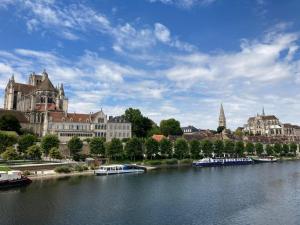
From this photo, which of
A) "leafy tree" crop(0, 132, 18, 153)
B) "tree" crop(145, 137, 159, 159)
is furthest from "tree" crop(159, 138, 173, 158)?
"leafy tree" crop(0, 132, 18, 153)

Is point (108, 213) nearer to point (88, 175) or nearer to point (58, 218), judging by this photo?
point (58, 218)

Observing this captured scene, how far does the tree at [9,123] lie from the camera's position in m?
111

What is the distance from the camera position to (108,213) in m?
40.0

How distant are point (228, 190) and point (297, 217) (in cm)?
1838

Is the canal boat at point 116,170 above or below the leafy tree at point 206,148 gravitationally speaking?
below

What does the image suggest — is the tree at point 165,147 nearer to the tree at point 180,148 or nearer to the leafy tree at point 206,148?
the tree at point 180,148

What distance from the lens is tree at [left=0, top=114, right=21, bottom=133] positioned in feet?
365

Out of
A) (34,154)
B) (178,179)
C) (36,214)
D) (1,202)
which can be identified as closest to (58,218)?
(36,214)

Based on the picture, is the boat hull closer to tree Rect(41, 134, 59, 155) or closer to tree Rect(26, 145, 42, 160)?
tree Rect(26, 145, 42, 160)

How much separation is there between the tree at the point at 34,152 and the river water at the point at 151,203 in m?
24.5

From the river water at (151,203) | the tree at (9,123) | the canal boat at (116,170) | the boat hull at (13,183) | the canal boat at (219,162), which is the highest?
the tree at (9,123)

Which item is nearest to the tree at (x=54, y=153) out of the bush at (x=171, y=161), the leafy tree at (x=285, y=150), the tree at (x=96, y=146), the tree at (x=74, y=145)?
the tree at (x=74, y=145)

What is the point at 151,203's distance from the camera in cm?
4606

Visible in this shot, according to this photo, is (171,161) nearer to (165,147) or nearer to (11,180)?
(165,147)
